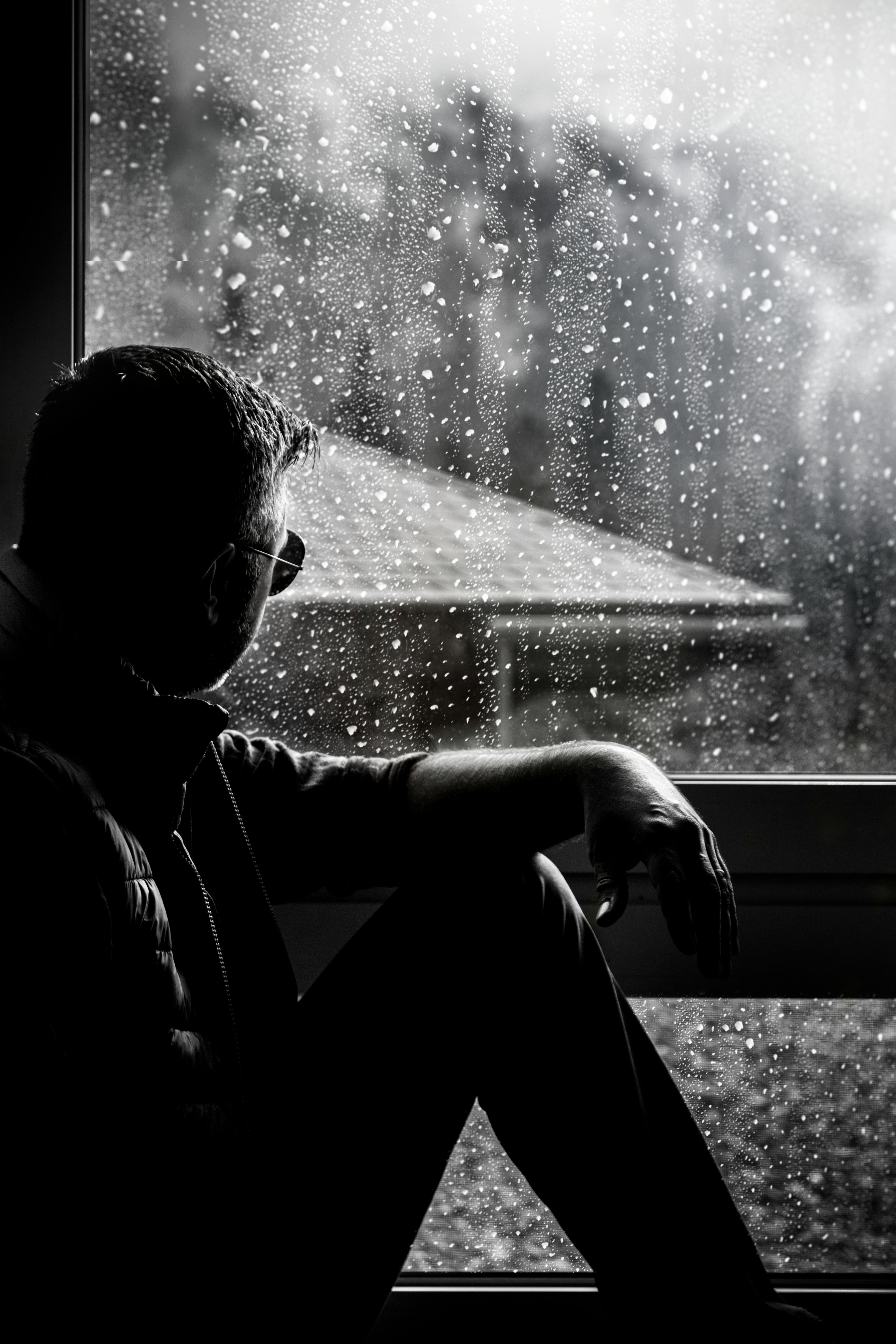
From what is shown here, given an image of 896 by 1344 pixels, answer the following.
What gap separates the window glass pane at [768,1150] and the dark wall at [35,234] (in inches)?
35.5

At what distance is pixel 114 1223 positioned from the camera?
62 centimetres

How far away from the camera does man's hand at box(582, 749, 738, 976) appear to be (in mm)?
723

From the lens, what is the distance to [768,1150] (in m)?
1.11

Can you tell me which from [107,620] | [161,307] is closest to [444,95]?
[161,307]

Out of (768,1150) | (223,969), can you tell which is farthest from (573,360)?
(768,1150)

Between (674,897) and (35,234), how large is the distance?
0.93 metres

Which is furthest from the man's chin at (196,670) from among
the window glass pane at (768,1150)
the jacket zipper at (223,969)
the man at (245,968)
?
the window glass pane at (768,1150)

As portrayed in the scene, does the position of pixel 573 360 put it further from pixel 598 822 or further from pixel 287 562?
pixel 598 822

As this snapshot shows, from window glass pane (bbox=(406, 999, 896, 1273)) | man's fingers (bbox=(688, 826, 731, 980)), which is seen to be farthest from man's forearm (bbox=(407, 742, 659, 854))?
window glass pane (bbox=(406, 999, 896, 1273))

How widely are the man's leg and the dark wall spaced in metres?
0.64

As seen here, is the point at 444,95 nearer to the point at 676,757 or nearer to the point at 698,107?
the point at 698,107

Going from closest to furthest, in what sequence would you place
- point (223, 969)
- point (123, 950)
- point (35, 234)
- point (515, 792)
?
1. point (123, 950)
2. point (223, 969)
3. point (515, 792)
4. point (35, 234)

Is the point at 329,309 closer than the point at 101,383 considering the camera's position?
No

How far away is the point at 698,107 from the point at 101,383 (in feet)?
2.38
